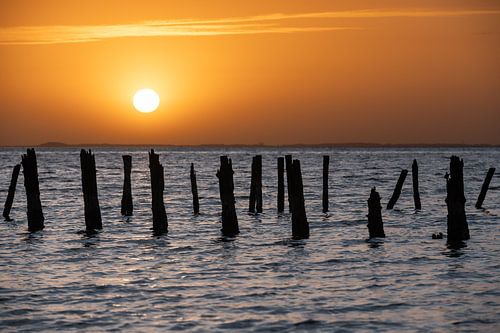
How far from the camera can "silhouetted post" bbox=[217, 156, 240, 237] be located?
2672cm

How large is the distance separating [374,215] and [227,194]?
4.64 meters

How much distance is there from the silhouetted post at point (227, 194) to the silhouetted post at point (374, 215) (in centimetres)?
436

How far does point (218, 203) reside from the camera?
1863 inches

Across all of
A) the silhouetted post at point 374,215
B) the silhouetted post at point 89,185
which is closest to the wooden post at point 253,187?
the silhouetted post at point 89,185

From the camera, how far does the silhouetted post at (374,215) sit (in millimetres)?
25297

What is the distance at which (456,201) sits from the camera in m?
24.4

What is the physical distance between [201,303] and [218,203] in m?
30.0

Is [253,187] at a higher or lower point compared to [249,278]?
higher

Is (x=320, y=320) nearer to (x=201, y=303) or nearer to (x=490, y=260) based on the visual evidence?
(x=201, y=303)

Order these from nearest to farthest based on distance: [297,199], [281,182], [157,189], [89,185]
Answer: [297,199] < [157,189] < [89,185] < [281,182]

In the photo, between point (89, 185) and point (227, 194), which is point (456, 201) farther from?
point (89, 185)

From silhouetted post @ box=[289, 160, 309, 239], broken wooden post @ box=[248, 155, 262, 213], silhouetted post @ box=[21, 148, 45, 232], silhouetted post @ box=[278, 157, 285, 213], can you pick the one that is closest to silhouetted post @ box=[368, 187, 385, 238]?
silhouetted post @ box=[289, 160, 309, 239]

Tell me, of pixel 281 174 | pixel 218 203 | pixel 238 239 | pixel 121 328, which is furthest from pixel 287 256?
pixel 218 203

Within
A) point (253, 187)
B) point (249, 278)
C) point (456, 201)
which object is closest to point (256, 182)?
point (253, 187)
